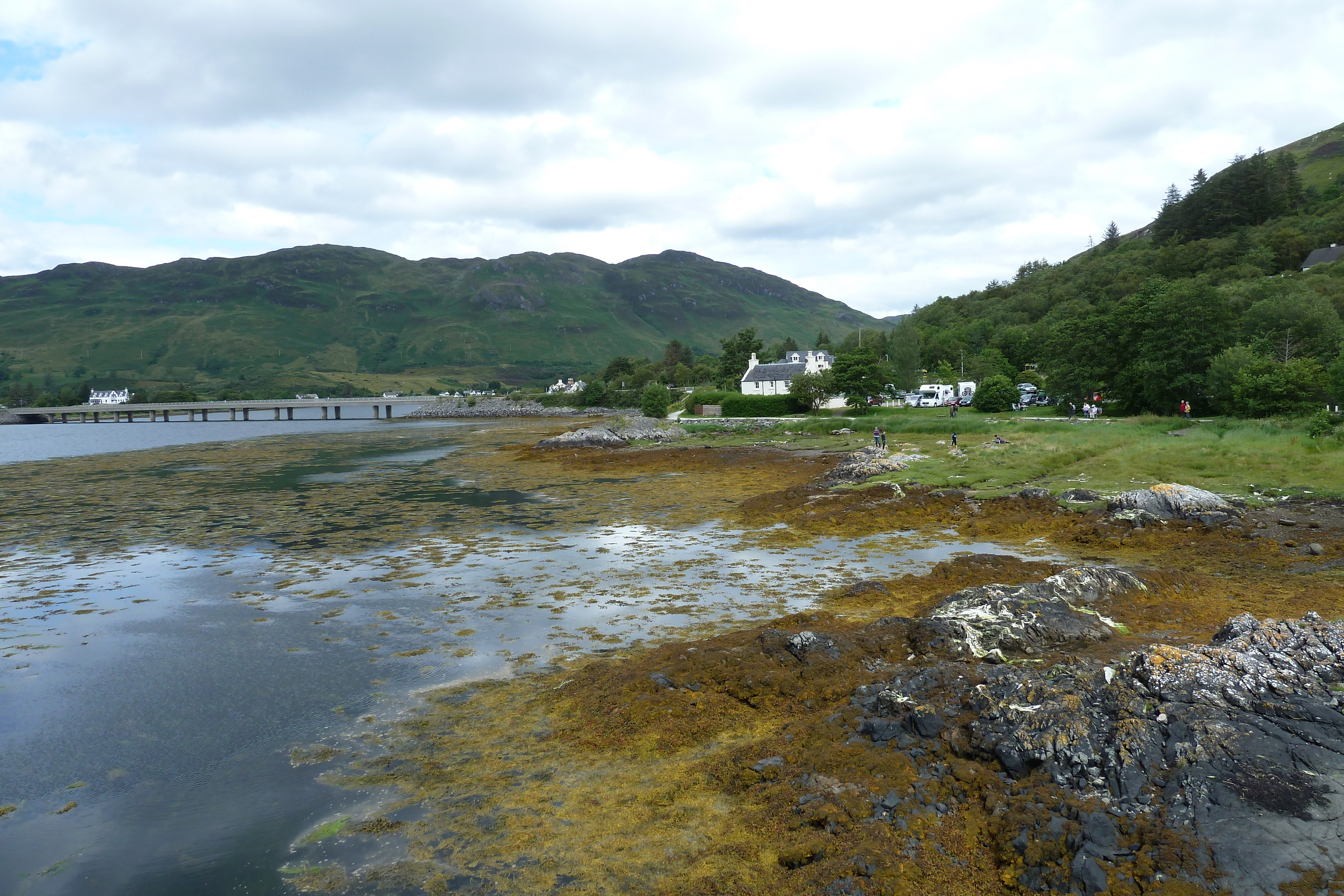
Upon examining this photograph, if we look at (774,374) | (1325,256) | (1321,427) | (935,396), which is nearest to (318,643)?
(1321,427)

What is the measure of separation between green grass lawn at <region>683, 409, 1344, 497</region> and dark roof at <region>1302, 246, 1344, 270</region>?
6984 centimetres

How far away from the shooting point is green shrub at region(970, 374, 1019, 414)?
67250 mm

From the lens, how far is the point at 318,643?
1544cm

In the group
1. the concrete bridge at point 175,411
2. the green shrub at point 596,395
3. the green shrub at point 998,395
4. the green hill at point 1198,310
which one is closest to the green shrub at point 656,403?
the green hill at point 1198,310

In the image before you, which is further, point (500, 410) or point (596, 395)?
point (500, 410)

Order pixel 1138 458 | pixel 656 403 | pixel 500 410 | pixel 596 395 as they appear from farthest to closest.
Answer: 1. pixel 500 410
2. pixel 596 395
3. pixel 656 403
4. pixel 1138 458

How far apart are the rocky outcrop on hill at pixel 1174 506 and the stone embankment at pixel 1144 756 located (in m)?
13.0

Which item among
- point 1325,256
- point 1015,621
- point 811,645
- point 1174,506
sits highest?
point 1325,256

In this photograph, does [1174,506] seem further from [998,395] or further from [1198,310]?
[998,395]

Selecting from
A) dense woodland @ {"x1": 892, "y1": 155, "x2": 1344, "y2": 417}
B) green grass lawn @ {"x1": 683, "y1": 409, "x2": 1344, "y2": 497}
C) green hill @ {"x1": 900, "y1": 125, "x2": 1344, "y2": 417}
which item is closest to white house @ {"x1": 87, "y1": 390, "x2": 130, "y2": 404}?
Answer: dense woodland @ {"x1": 892, "y1": 155, "x2": 1344, "y2": 417}

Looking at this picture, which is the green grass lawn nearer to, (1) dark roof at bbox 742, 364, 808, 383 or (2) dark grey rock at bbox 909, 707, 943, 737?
(2) dark grey rock at bbox 909, 707, 943, 737

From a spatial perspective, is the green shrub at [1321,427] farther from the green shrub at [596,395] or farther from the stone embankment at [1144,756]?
the green shrub at [596,395]

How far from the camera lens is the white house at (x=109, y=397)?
188 m

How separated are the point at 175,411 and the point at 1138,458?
197m
